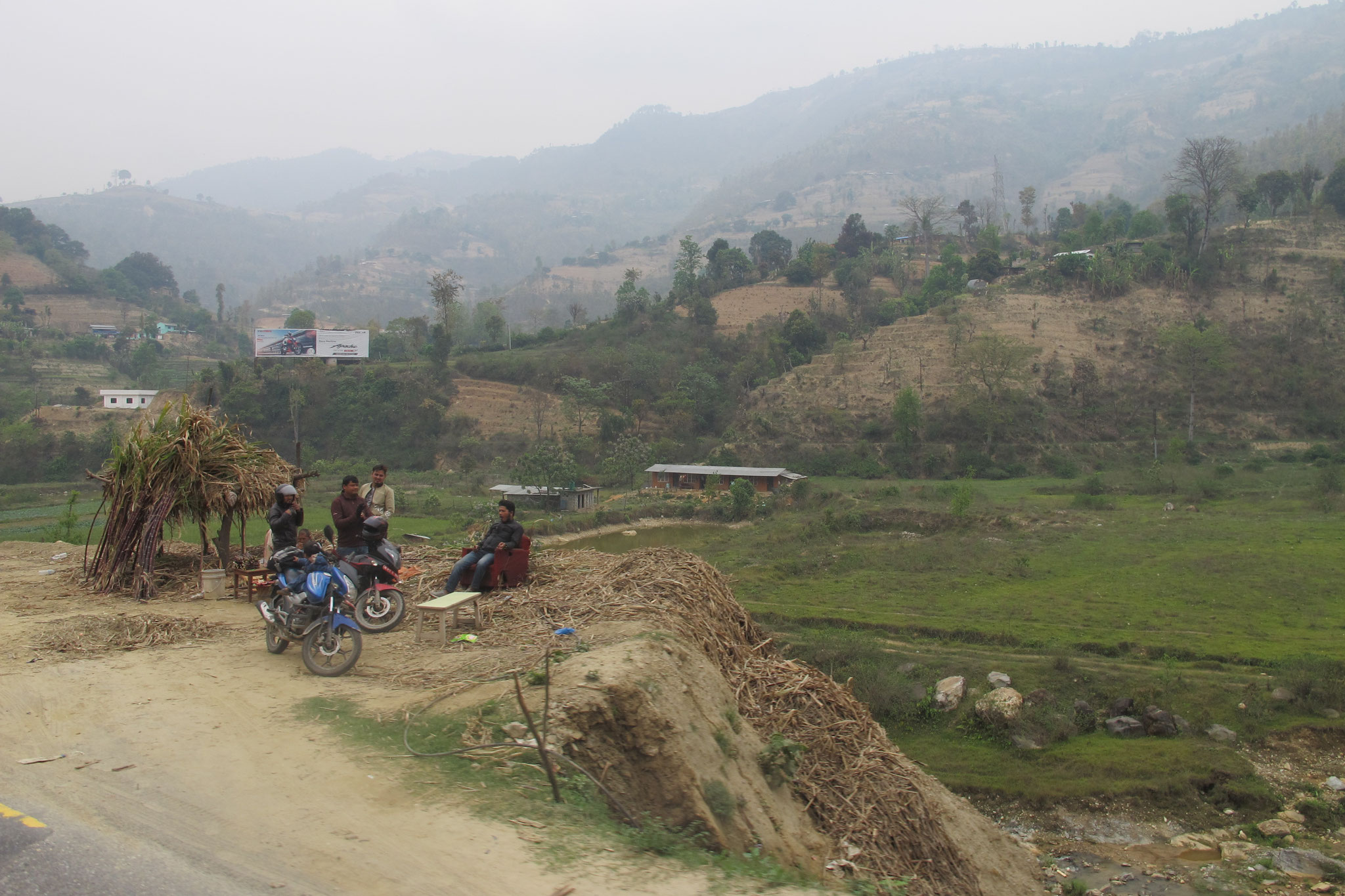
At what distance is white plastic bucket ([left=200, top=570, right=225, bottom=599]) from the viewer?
29.1 feet

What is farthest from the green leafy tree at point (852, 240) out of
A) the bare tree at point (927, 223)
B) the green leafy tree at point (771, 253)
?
the green leafy tree at point (771, 253)

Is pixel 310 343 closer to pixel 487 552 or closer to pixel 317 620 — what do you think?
pixel 487 552

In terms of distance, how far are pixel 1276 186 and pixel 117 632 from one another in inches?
2527

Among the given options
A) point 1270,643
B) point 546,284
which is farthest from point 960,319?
point 546,284

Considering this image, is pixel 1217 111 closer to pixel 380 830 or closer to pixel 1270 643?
pixel 1270 643

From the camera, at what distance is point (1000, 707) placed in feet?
41.8

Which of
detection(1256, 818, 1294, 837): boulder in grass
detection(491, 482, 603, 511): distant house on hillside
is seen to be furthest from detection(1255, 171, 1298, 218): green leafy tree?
detection(1256, 818, 1294, 837): boulder in grass

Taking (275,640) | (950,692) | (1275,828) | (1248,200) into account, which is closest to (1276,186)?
(1248,200)

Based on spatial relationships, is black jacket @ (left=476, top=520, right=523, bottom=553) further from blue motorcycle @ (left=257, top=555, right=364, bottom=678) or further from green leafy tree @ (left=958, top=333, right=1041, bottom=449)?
green leafy tree @ (left=958, top=333, right=1041, bottom=449)

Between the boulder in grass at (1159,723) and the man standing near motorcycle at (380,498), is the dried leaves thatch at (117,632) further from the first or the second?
the boulder in grass at (1159,723)

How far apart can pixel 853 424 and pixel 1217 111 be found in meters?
160

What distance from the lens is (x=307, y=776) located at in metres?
4.52

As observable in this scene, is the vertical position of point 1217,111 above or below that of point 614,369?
above

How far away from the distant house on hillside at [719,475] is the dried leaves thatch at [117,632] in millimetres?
29255
